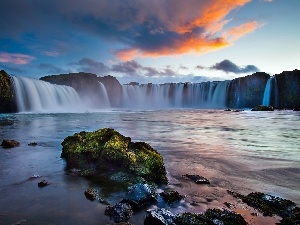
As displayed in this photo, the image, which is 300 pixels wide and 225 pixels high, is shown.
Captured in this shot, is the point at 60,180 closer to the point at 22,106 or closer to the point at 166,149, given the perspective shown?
the point at 166,149

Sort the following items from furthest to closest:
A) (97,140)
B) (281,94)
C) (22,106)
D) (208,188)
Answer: (281,94) < (22,106) < (97,140) < (208,188)

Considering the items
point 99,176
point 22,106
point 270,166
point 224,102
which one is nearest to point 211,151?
point 270,166

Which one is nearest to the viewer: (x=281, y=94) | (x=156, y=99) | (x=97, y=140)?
(x=97, y=140)

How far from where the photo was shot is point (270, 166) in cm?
707

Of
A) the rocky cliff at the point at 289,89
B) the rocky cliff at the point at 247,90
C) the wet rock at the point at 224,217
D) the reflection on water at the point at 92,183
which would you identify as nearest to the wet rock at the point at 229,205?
the reflection on water at the point at 92,183

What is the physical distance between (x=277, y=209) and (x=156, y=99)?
9255 cm

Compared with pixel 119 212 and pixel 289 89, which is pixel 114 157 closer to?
pixel 119 212

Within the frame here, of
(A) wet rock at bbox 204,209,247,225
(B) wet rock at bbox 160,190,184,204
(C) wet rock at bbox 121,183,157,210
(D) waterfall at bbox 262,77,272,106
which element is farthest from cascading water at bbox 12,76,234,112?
(A) wet rock at bbox 204,209,247,225

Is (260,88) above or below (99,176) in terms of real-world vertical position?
above

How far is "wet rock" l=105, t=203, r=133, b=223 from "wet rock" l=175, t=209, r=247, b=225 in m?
0.84

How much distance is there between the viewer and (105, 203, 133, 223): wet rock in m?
3.79

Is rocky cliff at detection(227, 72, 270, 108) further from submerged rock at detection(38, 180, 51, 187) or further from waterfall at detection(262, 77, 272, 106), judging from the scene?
submerged rock at detection(38, 180, 51, 187)

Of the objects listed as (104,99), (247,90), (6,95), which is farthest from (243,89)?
(6,95)

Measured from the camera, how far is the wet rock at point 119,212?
149 inches
